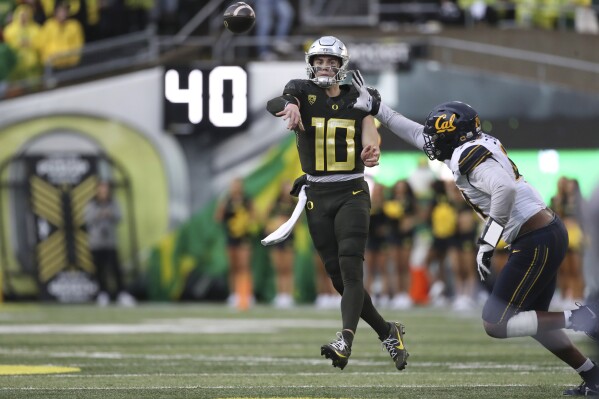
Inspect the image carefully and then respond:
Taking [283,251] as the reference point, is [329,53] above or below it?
above

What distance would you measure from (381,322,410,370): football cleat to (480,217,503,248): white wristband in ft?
3.33

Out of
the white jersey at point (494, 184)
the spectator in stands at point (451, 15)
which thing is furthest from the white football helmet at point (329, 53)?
the spectator in stands at point (451, 15)

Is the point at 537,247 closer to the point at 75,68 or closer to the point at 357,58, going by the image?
the point at 357,58

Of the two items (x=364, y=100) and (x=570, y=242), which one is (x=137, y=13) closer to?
(x=570, y=242)

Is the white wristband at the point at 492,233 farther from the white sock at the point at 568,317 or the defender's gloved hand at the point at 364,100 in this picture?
the defender's gloved hand at the point at 364,100

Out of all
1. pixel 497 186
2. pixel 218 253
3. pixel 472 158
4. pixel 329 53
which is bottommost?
pixel 218 253

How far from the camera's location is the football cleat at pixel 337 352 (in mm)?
6711

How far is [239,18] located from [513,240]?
7.36 feet

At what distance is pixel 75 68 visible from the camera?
18141 mm

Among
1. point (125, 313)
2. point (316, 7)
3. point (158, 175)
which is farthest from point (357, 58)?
point (125, 313)

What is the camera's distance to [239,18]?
312 inches

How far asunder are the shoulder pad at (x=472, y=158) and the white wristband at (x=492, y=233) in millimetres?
288

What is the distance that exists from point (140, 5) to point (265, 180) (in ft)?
10.5

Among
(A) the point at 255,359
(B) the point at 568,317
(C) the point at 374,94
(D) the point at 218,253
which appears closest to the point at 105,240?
(D) the point at 218,253
